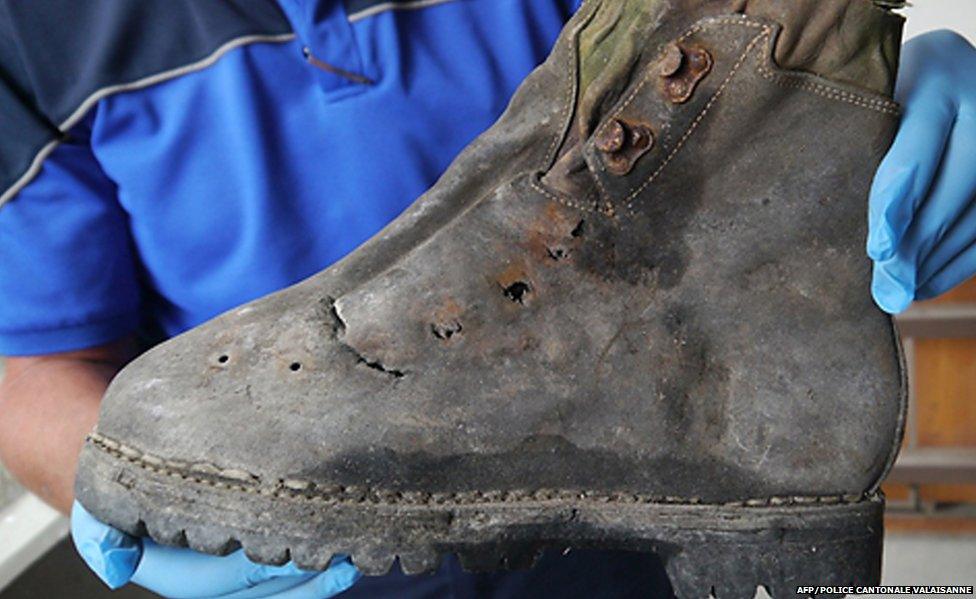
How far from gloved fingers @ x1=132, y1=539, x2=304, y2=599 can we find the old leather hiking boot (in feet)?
0.24

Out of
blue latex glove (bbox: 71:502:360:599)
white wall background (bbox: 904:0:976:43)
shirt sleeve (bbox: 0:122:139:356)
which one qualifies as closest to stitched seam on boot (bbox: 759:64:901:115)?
blue latex glove (bbox: 71:502:360:599)

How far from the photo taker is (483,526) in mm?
640

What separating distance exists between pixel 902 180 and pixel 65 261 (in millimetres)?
628

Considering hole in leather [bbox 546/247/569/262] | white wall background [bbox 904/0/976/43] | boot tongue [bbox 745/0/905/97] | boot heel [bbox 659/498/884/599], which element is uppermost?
boot tongue [bbox 745/0/905/97]

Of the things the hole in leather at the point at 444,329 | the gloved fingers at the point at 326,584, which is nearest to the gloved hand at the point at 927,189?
the hole in leather at the point at 444,329

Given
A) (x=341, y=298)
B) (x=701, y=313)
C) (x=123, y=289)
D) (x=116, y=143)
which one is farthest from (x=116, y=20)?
Result: (x=701, y=313)

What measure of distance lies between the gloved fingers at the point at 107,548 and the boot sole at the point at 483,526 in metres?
0.03

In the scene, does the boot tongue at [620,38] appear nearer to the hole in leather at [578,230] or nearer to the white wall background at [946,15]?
the hole in leather at [578,230]

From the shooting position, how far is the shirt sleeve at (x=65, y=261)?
2.91ft

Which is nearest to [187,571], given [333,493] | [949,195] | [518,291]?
[333,493]

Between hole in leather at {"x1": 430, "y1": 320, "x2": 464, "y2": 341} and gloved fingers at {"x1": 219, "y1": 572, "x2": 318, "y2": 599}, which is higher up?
hole in leather at {"x1": 430, "y1": 320, "x2": 464, "y2": 341}

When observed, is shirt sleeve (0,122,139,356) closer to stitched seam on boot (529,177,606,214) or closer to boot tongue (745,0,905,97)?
stitched seam on boot (529,177,606,214)

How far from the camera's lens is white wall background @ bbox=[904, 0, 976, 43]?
2191mm

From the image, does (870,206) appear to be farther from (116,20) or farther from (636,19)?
(116,20)
